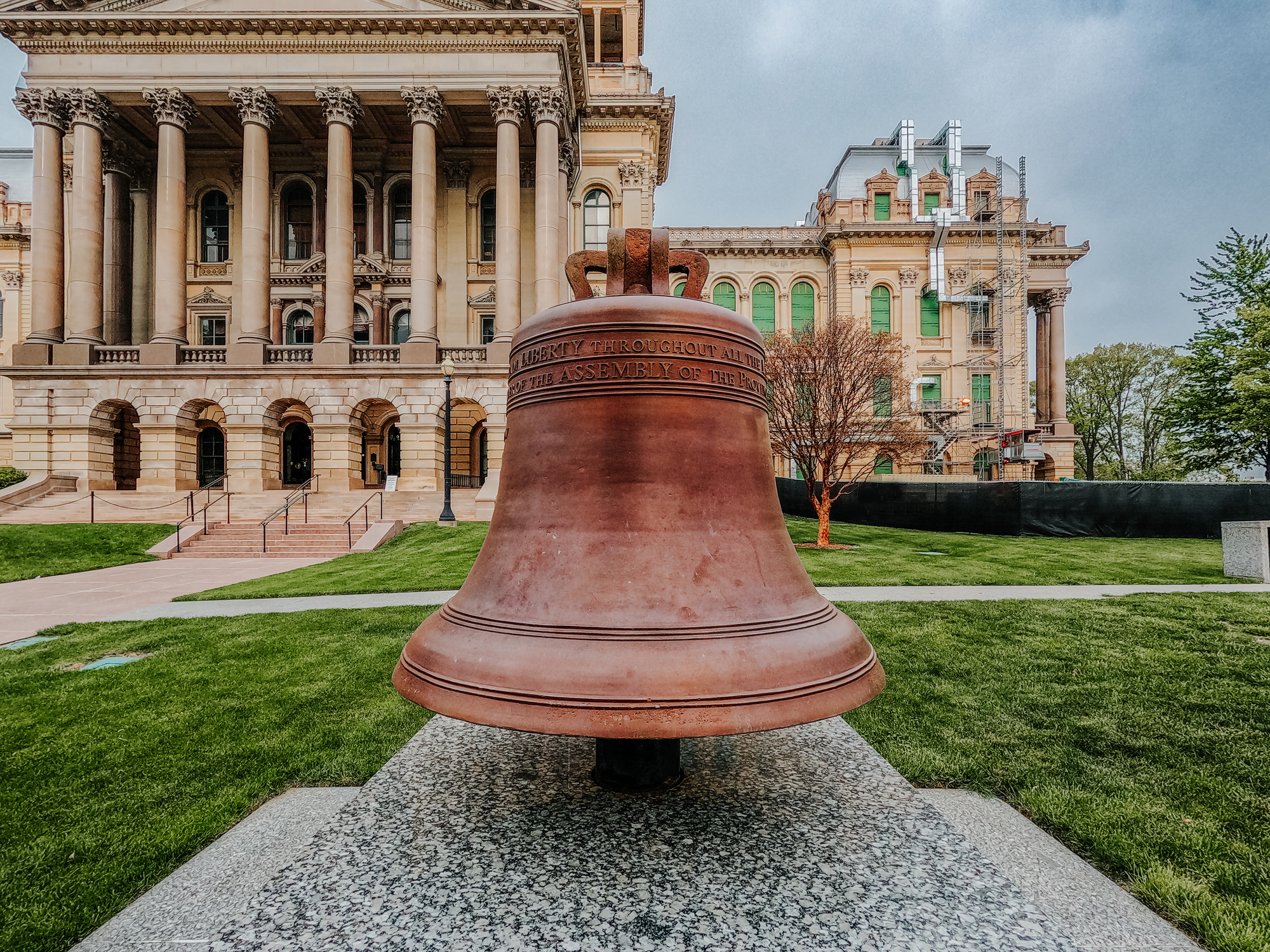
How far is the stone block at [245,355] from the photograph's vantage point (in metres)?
24.9

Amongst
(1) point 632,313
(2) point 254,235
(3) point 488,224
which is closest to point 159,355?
(2) point 254,235

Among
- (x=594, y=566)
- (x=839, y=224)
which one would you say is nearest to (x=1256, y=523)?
(x=594, y=566)

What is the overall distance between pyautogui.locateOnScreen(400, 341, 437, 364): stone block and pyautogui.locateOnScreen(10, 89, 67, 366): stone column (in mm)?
A: 13674

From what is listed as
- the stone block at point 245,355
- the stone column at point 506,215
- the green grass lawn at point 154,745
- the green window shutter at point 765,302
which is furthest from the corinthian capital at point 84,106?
the green window shutter at point 765,302

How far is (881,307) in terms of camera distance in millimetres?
41031

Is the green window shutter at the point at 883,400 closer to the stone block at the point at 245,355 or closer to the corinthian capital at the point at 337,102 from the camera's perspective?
the stone block at the point at 245,355

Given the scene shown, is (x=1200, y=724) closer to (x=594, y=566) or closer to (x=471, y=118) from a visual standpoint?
(x=594, y=566)

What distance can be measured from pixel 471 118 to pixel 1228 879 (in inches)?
1321

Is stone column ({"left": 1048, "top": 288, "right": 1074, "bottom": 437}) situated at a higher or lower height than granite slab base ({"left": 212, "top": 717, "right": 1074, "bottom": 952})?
higher

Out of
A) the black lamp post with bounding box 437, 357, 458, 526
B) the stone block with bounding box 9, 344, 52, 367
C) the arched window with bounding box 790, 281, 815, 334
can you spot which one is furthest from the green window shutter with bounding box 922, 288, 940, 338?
the stone block with bounding box 9, 344, 52, 367

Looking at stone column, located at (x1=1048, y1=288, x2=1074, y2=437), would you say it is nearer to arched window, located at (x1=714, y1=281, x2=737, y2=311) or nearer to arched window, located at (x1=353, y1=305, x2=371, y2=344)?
arched window, located at (x1=714, y1=281, x2=737, y2=311)

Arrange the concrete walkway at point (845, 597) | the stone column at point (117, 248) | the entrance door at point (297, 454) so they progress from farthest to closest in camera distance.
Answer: the entrance door at point (297, 454) < the stone column at point (117, 248) < the concrete walkway at point (845, 597)

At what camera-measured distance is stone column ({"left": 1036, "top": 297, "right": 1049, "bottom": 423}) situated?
4234 cm

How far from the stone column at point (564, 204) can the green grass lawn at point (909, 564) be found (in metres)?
A: 14.4
